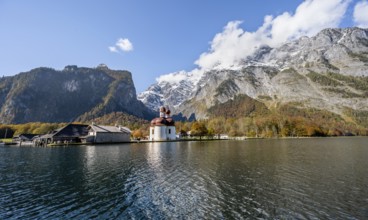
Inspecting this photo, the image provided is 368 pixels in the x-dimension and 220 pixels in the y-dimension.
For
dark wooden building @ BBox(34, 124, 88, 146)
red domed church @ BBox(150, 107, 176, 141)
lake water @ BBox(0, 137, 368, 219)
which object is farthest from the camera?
red domed church @ BBox(150, 107, 176, 141)

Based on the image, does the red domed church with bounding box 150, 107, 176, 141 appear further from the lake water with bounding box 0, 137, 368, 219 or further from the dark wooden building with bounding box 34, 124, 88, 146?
the lake water with bounding box 0, 137, 368, 219

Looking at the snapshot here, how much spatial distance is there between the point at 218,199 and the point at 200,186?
4877 millimetres

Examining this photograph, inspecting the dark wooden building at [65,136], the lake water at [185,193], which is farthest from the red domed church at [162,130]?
the lake water at [185,193]

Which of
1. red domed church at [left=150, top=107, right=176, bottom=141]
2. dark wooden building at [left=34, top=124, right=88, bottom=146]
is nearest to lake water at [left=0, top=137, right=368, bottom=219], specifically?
dark wooden building at [left=34, top=124, right=88, bottom=146]

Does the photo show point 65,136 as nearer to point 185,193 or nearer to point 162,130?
point 162,130

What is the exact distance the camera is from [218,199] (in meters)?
22.0

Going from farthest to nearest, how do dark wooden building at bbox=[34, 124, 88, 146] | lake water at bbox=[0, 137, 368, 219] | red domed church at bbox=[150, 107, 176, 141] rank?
red domed church at bbox=[150, 107, 176, 141] → dark wooden building at bbox=[34, 124, 88, 146] → lake water at bbox=[0, 137, 368, 219]

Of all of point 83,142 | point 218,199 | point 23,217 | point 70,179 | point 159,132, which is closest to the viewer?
point 23,217

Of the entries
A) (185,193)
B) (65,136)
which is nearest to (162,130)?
(65,136)

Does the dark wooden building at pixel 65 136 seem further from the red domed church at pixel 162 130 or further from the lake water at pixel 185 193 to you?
the lake water at pixel 185 193

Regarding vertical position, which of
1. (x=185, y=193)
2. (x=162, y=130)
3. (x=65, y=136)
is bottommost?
(x=185, y=193)

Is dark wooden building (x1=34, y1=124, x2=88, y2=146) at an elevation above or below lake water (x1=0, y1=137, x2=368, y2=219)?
above

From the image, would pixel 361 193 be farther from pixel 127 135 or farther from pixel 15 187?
pixel 127 135

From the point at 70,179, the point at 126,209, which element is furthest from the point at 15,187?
the point at 126,209
